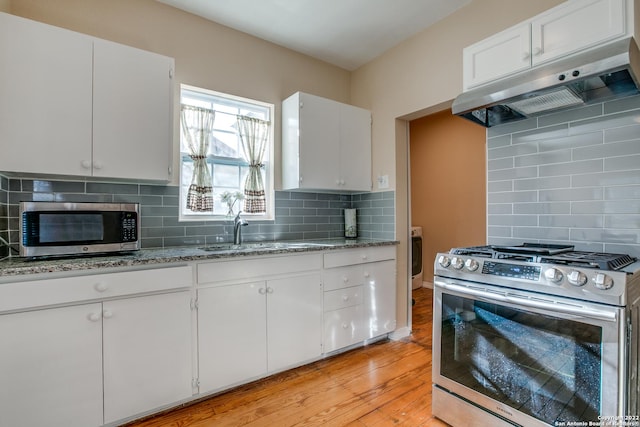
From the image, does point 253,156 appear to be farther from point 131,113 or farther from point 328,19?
point 328,19

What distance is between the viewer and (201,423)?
1.79 metres

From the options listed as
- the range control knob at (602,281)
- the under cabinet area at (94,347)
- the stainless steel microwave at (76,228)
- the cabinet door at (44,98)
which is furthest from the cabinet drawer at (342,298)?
the cabinet door at (44,98)

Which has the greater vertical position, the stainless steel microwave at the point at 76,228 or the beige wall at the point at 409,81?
the beige wall at the point at 409,81

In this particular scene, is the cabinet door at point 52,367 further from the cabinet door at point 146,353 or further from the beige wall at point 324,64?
the beige wall at point 324,64

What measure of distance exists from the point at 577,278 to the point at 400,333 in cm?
198

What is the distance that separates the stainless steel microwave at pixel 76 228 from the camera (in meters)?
1.63

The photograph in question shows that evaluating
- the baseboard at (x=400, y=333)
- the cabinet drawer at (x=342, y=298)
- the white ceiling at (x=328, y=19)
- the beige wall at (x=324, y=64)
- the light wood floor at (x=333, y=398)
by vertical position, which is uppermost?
the white ceiling at (x=328, y=19)

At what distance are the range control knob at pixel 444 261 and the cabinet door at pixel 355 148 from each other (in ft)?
4.52

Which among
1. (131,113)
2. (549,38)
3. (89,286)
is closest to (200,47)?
(131,113)

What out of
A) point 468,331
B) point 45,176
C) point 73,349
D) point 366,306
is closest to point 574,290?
point 468,331

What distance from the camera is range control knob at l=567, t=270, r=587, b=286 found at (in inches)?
49.5

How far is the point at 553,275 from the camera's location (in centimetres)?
134

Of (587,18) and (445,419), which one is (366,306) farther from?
(587,18)

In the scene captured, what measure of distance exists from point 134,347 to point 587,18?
9.46 ft
